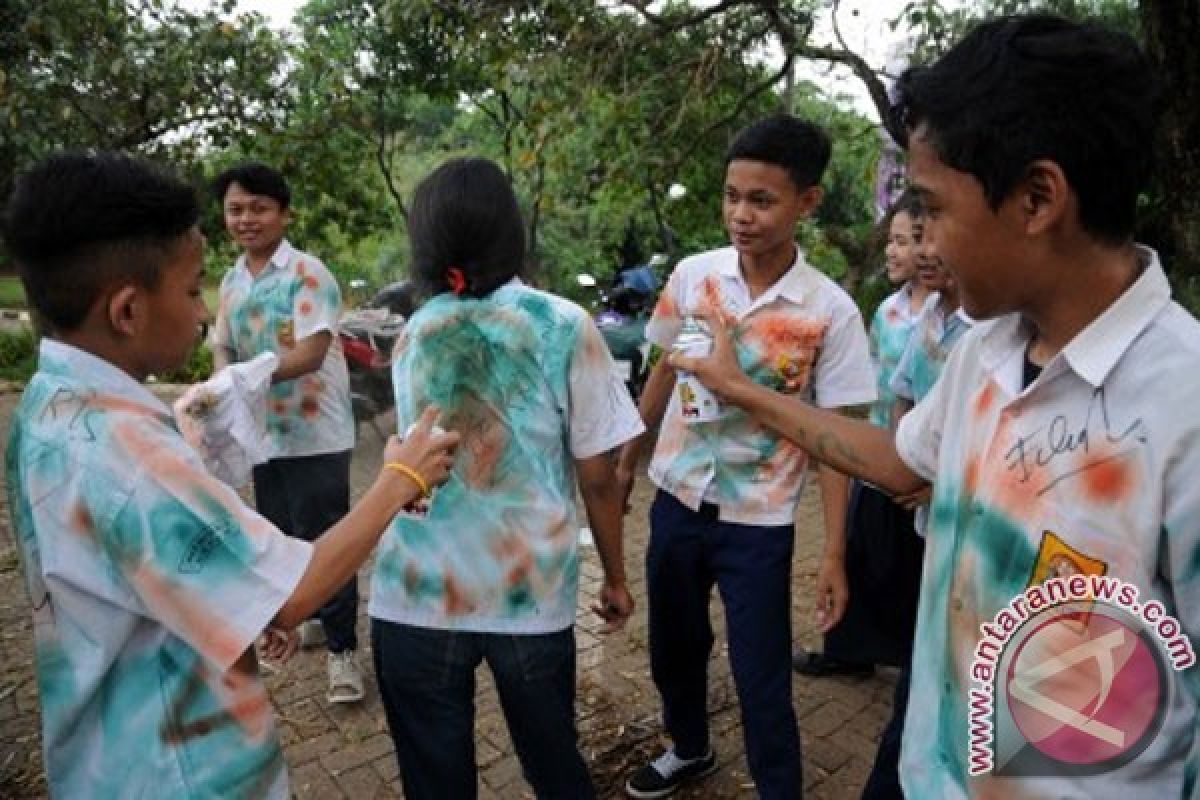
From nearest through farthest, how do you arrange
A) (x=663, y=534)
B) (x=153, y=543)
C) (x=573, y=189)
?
1. (x=153, y=543)
2. (x=663, y=534)
3. (x=573, y=189)

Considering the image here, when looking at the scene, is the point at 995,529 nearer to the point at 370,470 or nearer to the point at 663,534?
the point at 663,534

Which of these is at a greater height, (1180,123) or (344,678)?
(1180,123)

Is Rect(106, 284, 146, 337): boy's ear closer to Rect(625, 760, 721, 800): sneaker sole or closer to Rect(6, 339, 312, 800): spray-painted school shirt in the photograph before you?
Rect(6, 339, 312, 800): spray-painted school shirt

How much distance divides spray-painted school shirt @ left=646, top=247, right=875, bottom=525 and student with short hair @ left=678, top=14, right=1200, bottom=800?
1.09 metres

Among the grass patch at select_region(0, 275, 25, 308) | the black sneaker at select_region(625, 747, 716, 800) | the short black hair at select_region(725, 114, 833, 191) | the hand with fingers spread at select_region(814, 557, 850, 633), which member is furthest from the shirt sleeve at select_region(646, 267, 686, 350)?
the grass patch at select_region(0, 275, 25, 308)

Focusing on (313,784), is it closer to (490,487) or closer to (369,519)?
(490,487)

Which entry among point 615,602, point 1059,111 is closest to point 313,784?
point 615,602

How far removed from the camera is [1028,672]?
1203mm

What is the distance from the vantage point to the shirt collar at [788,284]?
243cm

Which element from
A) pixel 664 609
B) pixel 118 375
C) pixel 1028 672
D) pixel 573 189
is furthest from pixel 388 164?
pixel 1028 672

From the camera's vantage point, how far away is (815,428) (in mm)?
1807

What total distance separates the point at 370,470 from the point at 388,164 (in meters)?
4.37

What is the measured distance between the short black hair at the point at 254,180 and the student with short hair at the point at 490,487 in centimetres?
174
